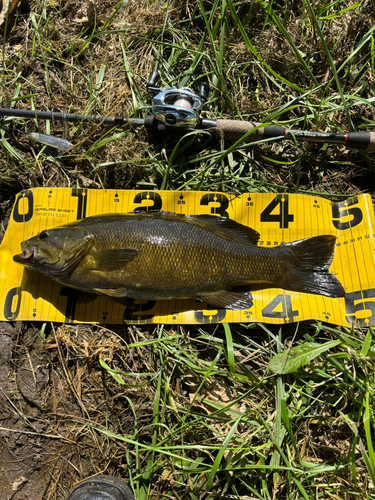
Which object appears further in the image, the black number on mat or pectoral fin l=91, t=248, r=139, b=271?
the black number on mat

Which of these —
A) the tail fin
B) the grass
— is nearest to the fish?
the tail fin

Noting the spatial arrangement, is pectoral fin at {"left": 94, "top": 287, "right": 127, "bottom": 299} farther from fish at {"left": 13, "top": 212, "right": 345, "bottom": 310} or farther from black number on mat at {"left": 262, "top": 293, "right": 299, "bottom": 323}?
black number on mat at {"left": 262, "top": 293, "right": 299, "bottom": 323}

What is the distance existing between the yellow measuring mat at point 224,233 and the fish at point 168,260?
0.12 m

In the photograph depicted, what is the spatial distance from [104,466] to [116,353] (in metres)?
0.96

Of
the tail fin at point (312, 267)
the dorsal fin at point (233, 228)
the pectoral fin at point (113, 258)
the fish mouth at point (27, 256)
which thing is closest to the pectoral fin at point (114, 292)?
the pectoral fin at point (113, 258)

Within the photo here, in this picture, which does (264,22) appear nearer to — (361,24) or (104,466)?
(361,24)

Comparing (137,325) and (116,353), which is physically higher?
(137,325)

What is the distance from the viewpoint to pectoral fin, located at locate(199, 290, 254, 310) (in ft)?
9.67

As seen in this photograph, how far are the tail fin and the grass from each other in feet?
1.19

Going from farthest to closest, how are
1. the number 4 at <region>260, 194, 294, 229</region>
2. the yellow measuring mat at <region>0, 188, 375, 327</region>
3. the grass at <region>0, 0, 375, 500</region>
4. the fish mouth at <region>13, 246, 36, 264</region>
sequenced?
the number 4 at <region>260, 194, 294, 229</region>
the yellow measuring mat at <region>0, 188, 375, 327</region>
the fish mouth at <region>13, 246, 36, 264</region>
the grass at <region>0, 0, 375, 500</region>

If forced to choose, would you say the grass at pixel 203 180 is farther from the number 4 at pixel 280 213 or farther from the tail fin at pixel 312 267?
the tail fin at pixel 312 267

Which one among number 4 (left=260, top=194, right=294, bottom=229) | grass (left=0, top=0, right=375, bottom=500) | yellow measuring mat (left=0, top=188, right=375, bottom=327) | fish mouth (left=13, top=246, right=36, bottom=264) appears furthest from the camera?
number 4 (left=260, top=194, right=294, bottom=229)

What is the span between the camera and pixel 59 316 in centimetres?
308

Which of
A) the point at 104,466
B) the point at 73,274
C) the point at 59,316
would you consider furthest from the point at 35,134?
the point at 104,466
